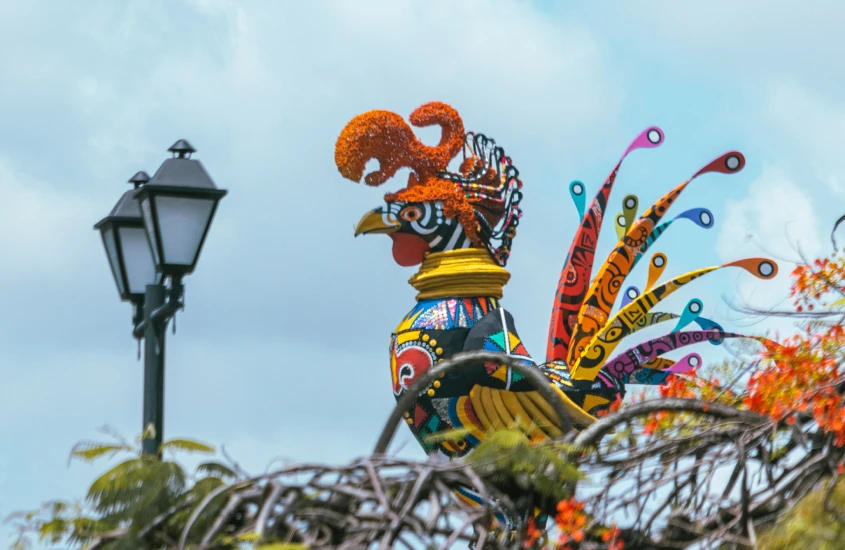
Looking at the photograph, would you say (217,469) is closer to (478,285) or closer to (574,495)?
(574,495)

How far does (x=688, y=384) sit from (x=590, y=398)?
4188 millimetres

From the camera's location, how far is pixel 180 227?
6.28 m

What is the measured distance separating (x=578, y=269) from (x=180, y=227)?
6164 mm

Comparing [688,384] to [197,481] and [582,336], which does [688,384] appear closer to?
[197,481]

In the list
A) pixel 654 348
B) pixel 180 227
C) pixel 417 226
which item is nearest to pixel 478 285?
pixel 417 226

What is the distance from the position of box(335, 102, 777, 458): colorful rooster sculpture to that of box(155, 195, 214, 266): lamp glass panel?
3651 millimetres

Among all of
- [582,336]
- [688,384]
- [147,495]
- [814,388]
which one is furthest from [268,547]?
[582,336]

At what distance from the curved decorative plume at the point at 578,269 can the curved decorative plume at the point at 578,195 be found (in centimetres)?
25

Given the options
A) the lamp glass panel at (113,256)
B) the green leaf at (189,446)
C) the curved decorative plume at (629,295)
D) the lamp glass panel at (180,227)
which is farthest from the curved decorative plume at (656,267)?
the green leaf at (189,446)

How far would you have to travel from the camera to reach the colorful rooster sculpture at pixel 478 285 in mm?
10195

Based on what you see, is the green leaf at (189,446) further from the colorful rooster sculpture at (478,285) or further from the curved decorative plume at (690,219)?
the curved decorative plume at (690,219)

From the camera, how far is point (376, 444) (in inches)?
207

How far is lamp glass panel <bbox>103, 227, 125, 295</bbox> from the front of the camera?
24.0ft

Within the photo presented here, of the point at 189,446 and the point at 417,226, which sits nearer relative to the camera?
the point at 189,446
